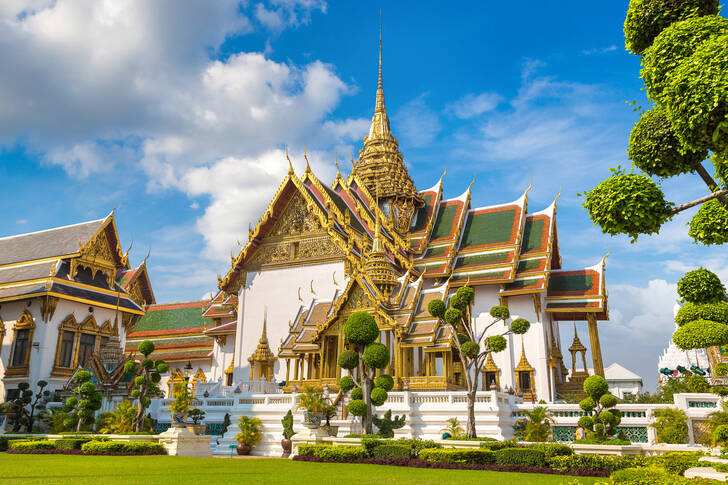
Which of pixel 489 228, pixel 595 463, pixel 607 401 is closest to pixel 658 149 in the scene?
pixel 595 463

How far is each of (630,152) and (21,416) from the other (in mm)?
17359

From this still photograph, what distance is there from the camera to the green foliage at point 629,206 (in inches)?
248

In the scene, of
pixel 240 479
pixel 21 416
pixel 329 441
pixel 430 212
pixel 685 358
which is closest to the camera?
pixel 240 479

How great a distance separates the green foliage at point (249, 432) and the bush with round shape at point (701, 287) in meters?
9.19

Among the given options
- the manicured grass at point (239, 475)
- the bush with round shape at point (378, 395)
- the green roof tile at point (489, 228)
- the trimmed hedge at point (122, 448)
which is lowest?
the manicured grass at point (239, 475)

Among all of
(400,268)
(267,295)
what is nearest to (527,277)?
(400,268)

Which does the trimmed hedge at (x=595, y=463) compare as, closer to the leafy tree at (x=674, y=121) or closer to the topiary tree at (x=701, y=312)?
the topiary tree at (x=701, y=312)

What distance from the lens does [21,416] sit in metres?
16.7

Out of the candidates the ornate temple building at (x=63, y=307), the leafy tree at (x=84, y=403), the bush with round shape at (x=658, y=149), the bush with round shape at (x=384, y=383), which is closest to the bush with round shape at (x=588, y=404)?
the bush with round shape at (x=384, y=383)

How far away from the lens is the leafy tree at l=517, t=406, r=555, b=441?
38.0 feet

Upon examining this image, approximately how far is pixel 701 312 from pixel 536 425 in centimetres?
495

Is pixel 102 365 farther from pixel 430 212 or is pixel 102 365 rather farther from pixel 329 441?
pixel 430 212

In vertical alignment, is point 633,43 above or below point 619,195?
above

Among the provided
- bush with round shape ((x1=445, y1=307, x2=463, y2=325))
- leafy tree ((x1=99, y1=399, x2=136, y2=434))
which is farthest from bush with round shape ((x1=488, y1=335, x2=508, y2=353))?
leafy tree ((x1=99, y1=399, x2=136, y2=434))
